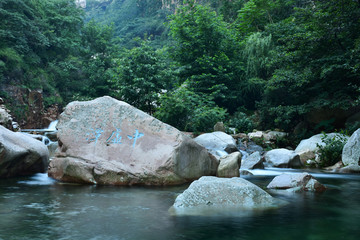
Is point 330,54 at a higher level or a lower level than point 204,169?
higher

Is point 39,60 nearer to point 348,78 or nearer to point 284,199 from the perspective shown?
point 348,78

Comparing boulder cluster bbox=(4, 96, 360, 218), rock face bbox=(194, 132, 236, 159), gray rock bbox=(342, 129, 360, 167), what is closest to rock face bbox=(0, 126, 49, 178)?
boulder cluster bbox=(4, 96, 360, 218)

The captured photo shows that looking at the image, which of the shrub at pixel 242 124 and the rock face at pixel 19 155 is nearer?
the rock face at pixel 19 155

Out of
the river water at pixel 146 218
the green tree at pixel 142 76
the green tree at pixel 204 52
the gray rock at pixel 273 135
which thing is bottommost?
the river water at pixel 146 218

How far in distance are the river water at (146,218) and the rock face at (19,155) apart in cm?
127

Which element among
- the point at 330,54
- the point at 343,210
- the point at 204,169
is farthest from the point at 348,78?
the point at 343,210

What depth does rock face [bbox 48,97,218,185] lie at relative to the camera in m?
6.54

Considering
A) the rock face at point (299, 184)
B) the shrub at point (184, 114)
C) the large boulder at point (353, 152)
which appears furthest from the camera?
the shrub at point (184, 114)

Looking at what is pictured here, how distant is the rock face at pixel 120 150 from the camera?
6539mm

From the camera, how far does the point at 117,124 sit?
716 centimetres

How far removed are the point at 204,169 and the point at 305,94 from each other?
1027 centimetres

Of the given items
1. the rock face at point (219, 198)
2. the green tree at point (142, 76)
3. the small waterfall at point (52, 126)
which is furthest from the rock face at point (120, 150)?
the small waterfall at point (52, 126)

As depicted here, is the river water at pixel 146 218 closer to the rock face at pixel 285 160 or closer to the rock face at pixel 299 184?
the rock face at pixel 299 184

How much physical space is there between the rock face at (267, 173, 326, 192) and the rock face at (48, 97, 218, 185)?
166 centimetres
